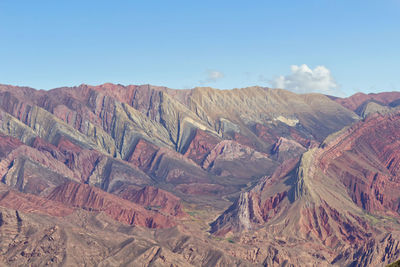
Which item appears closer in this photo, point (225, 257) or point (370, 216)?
point (225, 257)

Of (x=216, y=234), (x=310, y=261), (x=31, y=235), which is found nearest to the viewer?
(x=31, y=235)

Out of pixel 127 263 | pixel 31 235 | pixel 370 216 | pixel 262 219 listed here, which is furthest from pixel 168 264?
pixel 370 216

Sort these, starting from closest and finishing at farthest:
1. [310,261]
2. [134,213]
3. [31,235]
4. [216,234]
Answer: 1. [31,235]
2. [310,261]
3. [216,234]
4. [134,213]

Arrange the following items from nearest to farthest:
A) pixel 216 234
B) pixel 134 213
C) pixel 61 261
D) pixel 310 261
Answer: pixel 61 261, pixel 310 261, pixel 216 234, pixel 134 213

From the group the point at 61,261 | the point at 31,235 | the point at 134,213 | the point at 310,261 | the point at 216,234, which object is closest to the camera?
the point at 61,261

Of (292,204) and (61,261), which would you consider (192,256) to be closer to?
(61,261)

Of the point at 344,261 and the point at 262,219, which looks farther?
the point at 262,219

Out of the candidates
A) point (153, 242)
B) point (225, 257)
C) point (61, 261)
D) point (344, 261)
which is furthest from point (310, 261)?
point (61, 261)

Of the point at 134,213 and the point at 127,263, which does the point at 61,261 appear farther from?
the point at 134,213
